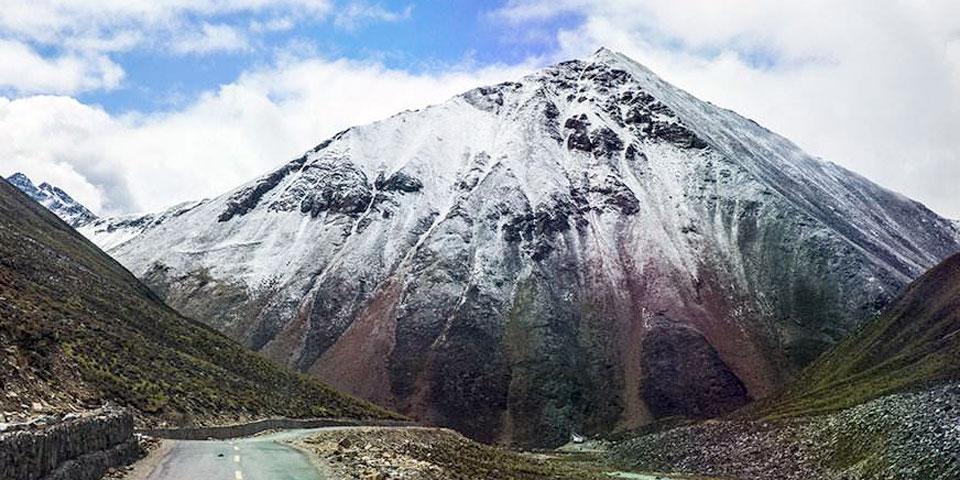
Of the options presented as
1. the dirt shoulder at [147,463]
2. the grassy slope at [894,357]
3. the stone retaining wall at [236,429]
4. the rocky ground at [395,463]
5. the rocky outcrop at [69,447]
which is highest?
the grassy slope at [894,357]

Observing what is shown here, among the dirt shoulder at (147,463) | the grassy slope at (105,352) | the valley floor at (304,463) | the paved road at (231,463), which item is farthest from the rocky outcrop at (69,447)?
the grassy slope at (105,352)

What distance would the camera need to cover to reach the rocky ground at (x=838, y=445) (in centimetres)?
5716

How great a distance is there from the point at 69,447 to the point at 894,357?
114780 millimetres

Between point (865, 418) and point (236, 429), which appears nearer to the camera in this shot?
point (236, 429)

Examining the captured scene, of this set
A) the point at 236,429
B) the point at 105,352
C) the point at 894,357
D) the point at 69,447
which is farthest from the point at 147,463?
the point at 894,357

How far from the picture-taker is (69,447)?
25.4 metres

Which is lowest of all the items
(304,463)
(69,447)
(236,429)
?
(236,429)

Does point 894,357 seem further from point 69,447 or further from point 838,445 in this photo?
point 69,447

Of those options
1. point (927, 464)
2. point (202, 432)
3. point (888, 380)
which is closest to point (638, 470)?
point (888, 380)

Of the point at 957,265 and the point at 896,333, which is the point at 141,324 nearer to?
the point at 896,333

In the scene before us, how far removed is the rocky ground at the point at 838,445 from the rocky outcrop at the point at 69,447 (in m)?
47.9

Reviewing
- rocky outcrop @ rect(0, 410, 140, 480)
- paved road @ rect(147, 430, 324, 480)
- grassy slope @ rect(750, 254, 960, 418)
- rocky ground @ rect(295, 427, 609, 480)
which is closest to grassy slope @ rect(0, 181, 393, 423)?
rocky outcrop @ rect(0, 410, 140, 480)

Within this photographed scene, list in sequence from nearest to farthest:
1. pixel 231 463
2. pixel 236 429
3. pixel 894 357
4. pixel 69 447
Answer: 1. pixel 69 447
2. pixel 231 463
3. pixel 236 429
4. pixel 894 357

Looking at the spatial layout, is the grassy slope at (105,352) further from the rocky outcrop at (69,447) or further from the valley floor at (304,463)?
the valley floor at (304,463)
